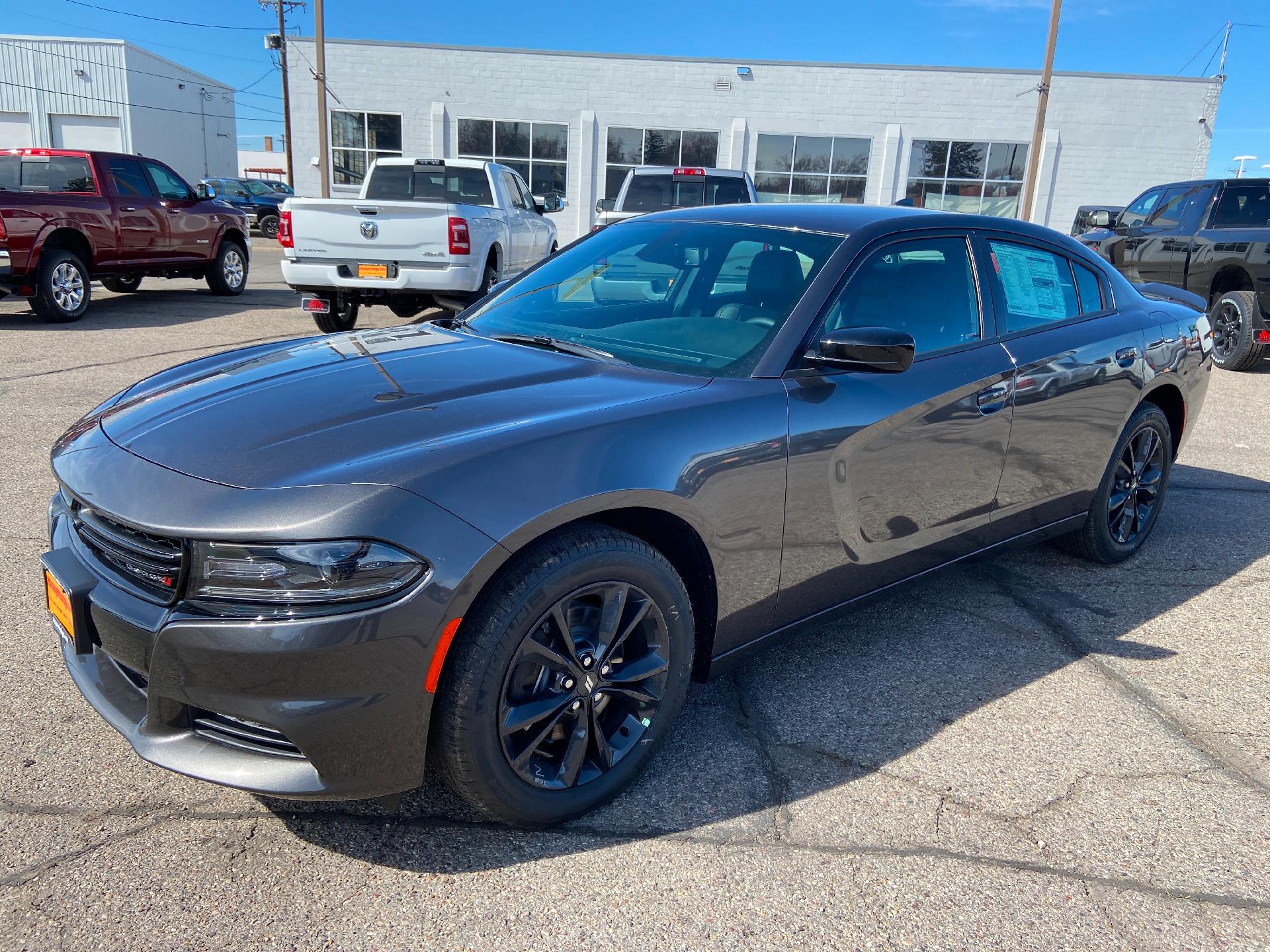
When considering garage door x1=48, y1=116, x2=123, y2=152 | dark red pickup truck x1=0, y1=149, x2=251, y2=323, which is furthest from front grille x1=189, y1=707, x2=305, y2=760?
garage door x1=48, y1=116, x2=123, y2=152

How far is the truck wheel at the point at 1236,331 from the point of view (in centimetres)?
989

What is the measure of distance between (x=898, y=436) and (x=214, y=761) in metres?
2.20

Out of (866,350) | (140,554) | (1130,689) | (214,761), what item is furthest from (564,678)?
(1130,689)

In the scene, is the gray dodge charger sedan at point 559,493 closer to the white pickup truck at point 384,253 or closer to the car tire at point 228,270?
the white pickup truck at point 384,253

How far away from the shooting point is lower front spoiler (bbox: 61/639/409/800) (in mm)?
2070

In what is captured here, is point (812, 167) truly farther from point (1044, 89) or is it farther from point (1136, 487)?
point (1136, 487)

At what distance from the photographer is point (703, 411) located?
2.64 meters

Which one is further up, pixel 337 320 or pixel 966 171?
pixel 966 171

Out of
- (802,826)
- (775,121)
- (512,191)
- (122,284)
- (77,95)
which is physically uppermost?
(77,95)

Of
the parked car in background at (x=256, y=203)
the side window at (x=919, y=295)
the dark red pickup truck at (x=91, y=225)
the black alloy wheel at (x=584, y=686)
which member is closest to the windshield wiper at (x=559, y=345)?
the side window at (x=919, y=295)

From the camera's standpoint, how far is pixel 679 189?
12375mm

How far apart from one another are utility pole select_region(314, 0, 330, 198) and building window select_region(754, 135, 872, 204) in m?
11.6

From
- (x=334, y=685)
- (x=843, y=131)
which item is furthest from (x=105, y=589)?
(x=843, y=131)

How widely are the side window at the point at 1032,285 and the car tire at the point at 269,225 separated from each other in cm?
2977
